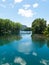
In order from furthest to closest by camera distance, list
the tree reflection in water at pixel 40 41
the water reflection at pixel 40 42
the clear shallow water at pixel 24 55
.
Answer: the tree reflection in water at pixel 40 41 → the water reflection at pixel 40 42 → the clear shallow water at pixel 24 55

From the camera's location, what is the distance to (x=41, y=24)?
3196 inches

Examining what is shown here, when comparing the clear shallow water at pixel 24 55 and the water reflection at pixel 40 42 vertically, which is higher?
the clear shallow water at pixel 24 55

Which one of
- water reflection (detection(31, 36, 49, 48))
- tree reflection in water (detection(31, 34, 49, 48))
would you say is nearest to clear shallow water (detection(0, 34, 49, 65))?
water reflection (detection(31, 36, 49, 48))

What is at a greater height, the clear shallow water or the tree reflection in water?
the clear shallow water

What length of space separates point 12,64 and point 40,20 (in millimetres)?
71766

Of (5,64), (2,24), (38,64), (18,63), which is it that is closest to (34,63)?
(38,64)

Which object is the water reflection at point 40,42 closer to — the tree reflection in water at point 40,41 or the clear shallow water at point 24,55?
the tree reflection in water at point 40,41

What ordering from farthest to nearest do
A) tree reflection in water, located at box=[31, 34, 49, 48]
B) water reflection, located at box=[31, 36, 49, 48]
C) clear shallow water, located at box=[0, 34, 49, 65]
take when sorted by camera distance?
tree reflection in water, located at box=[31, 34, 49, 48] < water reflection, located at box=[31, 36, 49, 48] < clear shallow water, located at box=[0, 34, 49, 65]

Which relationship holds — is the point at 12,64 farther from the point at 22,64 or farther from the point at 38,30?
the point at 38,30

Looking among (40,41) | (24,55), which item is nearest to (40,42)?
(40,41)

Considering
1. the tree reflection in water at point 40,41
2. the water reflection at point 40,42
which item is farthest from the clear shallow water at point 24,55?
the tree reflection in water at point 40,41

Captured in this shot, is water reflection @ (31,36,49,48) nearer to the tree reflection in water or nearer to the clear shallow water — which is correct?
the tree reflection in water

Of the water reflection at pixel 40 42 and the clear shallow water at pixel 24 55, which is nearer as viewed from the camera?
the clear shallow water at pixel 24 55

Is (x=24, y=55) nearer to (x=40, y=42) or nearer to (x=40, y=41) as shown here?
(x=40, y=42)
